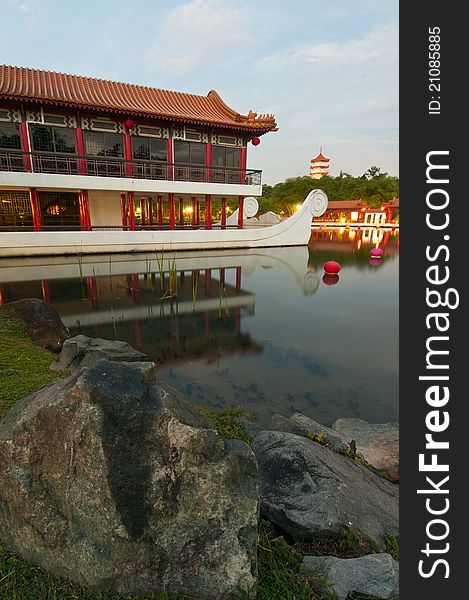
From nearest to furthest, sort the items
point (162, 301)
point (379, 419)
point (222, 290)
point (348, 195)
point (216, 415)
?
point (216, 415)
point (379, 419)
point (162, 301)
point (222, 290)
point (348, 195)

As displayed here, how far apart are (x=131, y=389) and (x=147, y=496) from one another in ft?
1.77

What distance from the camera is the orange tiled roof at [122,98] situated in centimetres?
1573

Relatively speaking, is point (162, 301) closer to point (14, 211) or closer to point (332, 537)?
point (332, 537)

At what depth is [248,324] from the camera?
855 cm

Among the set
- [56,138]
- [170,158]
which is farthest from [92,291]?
[170,158]

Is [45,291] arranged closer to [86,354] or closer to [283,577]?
[86,354]

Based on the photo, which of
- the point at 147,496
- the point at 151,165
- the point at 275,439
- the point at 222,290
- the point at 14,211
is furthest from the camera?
the point at 151,165

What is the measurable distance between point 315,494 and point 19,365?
13.5 feet

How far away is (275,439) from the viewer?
299 centimetres

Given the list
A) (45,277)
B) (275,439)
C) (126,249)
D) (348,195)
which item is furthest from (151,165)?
(348,195)

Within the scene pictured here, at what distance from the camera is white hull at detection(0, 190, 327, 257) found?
1598cm

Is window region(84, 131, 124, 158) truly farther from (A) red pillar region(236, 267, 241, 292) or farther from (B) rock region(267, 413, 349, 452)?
(B) rock region(267, 413, 349, 452)

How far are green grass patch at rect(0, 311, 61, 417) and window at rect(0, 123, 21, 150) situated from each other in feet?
46.7

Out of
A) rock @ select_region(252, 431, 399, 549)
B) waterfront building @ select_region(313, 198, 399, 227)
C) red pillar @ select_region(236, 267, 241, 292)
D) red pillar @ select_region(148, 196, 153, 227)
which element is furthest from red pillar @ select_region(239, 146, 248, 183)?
waterfront building @ select_region(313, 198, 399, 227)
